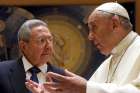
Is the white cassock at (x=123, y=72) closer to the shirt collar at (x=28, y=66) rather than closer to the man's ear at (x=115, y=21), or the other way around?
the man's ear at (x=115, y=21)

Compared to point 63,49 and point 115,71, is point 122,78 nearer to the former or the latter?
point 115,71

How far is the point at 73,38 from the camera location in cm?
494

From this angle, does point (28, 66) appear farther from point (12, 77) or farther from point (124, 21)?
point (124, 21)

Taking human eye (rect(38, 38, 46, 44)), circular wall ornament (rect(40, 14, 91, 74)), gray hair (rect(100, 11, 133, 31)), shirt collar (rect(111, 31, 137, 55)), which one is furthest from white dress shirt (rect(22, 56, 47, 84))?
circular wall ornament (rect(40, 14, 91, 74))

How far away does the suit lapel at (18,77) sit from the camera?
144 inches

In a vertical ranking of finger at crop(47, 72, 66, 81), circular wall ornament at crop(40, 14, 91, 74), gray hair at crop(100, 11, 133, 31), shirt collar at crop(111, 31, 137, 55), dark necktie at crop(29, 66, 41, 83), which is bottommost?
circular wall ornament at crop(40, 14, 91, 74)

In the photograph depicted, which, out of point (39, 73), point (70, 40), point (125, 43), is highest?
point (125, 43)

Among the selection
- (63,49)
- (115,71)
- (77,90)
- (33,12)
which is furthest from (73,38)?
(77,90)

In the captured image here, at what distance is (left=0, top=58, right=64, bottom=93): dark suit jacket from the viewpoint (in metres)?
3.62

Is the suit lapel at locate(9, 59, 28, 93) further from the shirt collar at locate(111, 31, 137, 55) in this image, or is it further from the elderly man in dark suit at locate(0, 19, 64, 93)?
the shirt collar at locate(111, 31, 137, 55)

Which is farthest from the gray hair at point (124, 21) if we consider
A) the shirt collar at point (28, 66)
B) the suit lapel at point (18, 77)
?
the suit lapel at point (18, 77)

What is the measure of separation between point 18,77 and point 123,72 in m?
1.04

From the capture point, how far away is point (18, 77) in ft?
12.2

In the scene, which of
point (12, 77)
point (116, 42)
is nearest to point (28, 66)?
point (12, 77)
